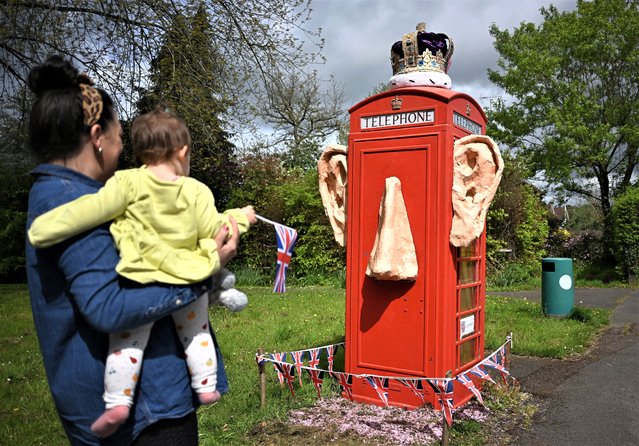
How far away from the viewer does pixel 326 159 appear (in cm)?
561

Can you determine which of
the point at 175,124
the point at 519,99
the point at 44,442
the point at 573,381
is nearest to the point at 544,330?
the point at 573,381

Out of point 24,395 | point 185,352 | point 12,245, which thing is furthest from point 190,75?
point 12,245

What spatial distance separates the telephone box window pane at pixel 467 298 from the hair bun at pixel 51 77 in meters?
4.10

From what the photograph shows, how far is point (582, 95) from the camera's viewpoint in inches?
821

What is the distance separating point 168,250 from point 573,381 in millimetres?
5717

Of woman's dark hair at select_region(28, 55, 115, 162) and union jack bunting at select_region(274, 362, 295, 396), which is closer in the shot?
woman's dark hair at select_region(28, 55, 115, 162)

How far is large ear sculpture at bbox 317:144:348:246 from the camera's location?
552cm

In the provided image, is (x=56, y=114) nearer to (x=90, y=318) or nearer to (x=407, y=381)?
(x=90, y=318)

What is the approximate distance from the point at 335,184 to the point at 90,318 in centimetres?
416

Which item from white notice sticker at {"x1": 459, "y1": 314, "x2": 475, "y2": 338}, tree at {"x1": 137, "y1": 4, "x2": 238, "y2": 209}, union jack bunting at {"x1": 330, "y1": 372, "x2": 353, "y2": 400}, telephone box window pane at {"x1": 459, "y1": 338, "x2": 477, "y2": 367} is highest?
tree at {"x1": 137, "y1": 4, "x2": 238, "y2": 209}

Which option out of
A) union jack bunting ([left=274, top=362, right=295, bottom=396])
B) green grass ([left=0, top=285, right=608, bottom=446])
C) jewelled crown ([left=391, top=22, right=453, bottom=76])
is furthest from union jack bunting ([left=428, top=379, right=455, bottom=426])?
jewelled crown ([left=391, top=22, right=453, bottom=76])

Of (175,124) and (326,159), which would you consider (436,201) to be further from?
(175,124)

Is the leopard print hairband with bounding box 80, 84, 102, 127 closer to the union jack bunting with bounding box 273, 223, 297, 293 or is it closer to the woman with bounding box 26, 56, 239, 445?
the woman with bounding box 26, 56, 239, 445

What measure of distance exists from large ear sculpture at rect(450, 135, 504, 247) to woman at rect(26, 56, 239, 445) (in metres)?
3.35
